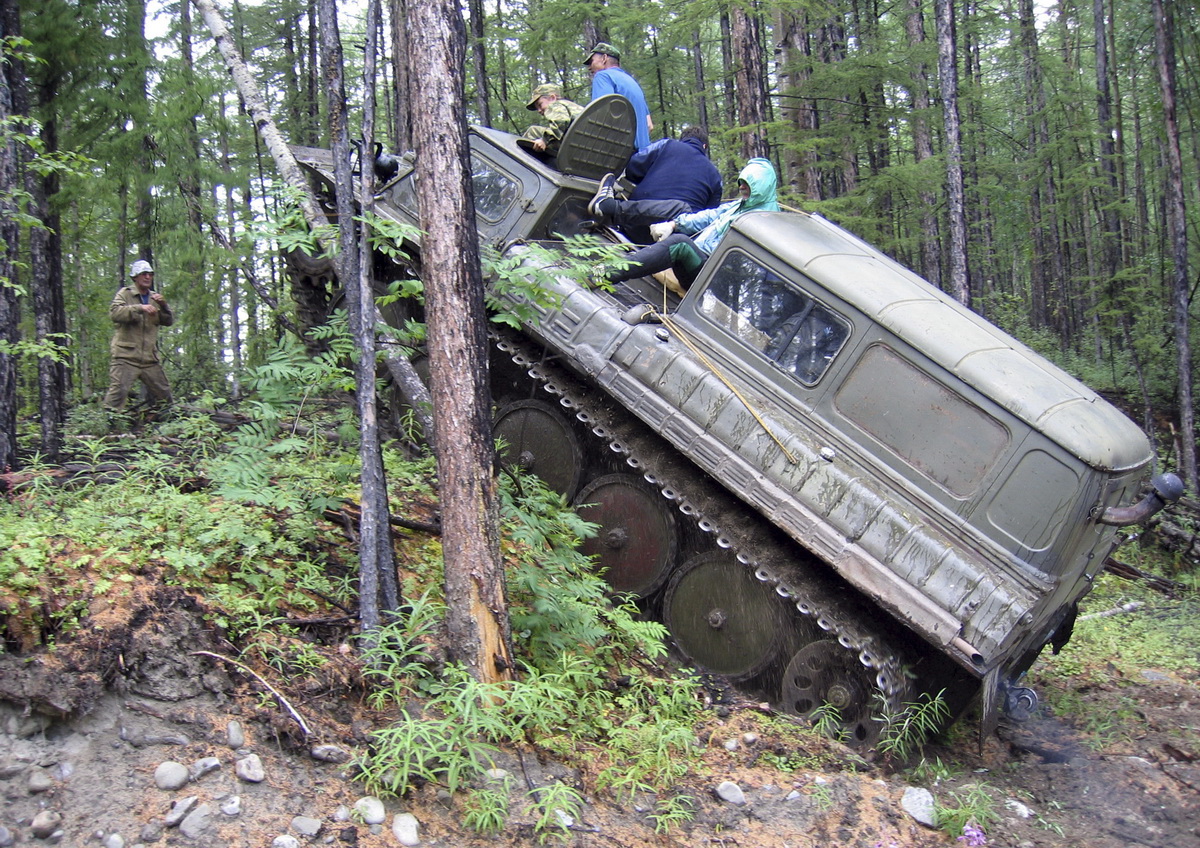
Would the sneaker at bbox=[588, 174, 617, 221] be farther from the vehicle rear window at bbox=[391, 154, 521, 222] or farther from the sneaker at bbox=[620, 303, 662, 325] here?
the sneaker at bbox=[620, 303, 662, 325]

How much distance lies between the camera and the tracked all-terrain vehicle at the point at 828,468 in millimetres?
5301

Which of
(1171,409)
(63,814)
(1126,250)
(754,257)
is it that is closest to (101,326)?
(754,257)

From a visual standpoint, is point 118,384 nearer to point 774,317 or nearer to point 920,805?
point 774,317

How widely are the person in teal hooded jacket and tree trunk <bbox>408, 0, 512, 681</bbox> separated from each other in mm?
2529

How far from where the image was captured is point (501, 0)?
1930cm

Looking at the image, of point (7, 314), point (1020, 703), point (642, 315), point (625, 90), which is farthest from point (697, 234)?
point (7, 314)

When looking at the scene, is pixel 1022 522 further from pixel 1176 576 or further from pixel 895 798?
pixel 1176 576

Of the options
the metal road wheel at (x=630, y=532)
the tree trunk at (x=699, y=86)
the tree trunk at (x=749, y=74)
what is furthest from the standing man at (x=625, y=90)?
the tree trunk at (x=699, y=86)

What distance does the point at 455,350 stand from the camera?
441 cm

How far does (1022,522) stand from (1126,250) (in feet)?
66.4

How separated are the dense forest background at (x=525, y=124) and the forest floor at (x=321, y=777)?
2.03m

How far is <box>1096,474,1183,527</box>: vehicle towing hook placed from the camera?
17.4ft

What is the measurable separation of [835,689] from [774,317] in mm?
2527

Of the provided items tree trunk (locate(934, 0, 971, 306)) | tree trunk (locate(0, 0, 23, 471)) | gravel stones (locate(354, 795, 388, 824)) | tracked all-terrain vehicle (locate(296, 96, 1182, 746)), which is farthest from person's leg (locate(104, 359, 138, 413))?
tree trunk (locate(934, 0, 971, 306))
